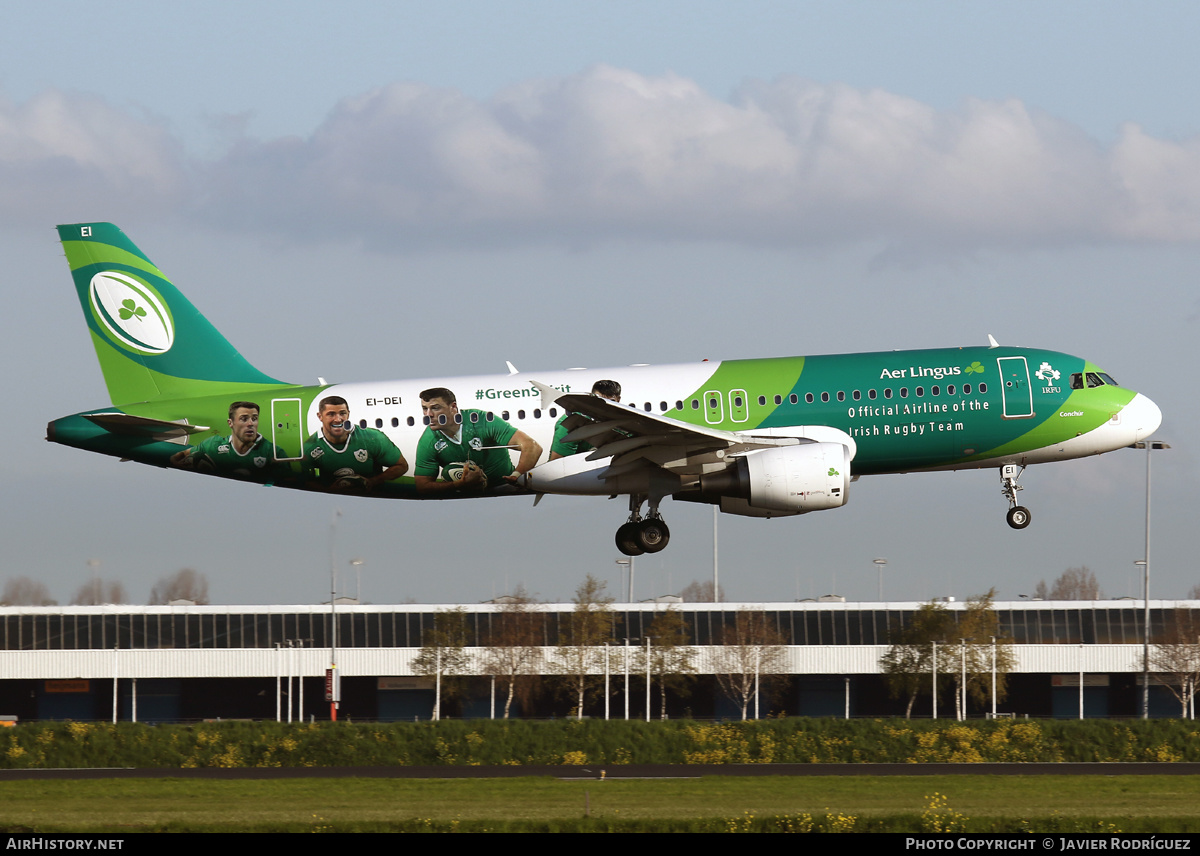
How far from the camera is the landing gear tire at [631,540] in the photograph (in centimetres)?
4272

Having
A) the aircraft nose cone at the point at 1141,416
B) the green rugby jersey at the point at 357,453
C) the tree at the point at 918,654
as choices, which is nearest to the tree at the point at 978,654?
the tree at the point at 918,654

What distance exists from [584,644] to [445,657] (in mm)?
9034

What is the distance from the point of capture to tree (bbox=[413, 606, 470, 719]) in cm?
9556

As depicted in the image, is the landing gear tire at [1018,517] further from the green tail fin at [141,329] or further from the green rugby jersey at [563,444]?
the green tail fin at [141,329]

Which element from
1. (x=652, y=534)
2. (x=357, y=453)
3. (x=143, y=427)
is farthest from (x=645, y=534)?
(x=143, y=427)

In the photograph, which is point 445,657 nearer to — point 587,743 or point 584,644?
→ point 584,644

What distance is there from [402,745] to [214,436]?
12901 mm

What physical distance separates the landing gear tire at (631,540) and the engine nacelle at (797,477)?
13.5ft

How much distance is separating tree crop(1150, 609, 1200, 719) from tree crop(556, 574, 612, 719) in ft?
117

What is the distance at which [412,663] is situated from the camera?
3797 inches

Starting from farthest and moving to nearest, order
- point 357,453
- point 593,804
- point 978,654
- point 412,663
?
point 412,663, point 978,654, point 357,453, point 593,804
